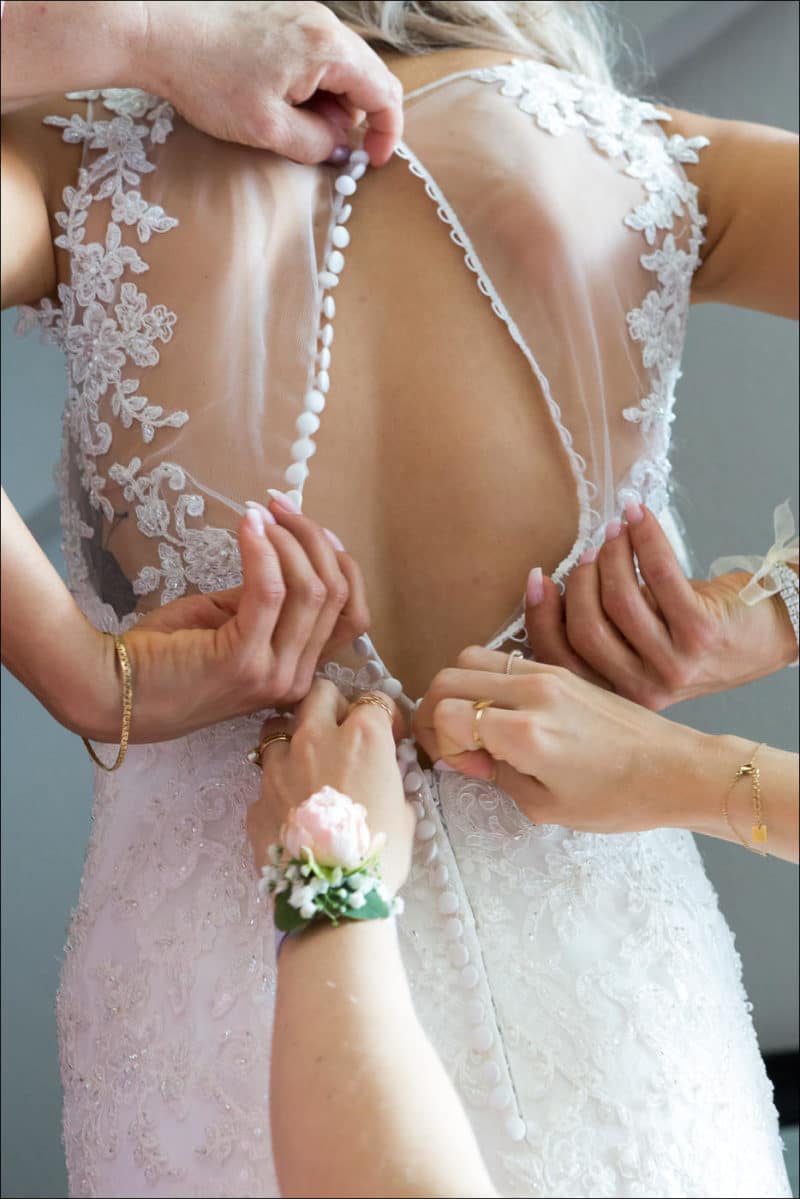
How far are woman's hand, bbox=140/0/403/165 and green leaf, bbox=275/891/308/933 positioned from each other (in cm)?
64

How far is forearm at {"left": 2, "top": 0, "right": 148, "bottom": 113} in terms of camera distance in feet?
3.43

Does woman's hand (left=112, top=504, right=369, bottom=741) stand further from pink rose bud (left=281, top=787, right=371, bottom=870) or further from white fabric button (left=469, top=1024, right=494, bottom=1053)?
white fabric button (left=469, top=1024, right=494, bottom=1053)

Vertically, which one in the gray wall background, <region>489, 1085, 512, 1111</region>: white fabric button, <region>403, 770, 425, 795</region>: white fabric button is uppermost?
<region>403, 770, 425, 795</region>: white fabric button

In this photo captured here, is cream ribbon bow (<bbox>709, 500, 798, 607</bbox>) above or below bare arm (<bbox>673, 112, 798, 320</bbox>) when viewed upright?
below

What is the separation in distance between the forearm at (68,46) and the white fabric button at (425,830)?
660mm

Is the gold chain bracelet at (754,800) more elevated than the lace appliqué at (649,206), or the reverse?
the lace appliqué at (649,206)

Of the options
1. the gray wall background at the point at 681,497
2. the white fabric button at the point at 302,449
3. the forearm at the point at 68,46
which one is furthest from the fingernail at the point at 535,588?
the gray wall background at the point at 681,497

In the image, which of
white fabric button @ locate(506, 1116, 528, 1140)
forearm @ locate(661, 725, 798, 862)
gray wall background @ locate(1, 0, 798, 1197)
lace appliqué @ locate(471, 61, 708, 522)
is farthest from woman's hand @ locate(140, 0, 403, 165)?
gray wall background @ locate(1, 0, 798, 1197)

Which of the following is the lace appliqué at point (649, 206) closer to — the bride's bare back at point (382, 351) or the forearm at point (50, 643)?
the bride's bare back at point (382, 351)

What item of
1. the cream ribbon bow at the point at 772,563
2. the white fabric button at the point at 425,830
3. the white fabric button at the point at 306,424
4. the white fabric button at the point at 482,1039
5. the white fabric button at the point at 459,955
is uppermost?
the white fabric button at the point at 306,424

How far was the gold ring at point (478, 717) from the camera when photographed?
1097mm

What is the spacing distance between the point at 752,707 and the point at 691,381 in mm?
498

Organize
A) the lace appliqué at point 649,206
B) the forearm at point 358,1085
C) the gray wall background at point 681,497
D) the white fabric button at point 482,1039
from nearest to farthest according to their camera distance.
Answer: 1. the forearm at point 358,1085
2. the white fabric button at point 482,1039
3. the lace appliqué at point 649,206
4. the gray wall background at point 681,497

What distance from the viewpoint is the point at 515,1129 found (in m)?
0.99
